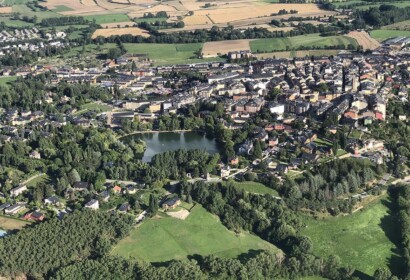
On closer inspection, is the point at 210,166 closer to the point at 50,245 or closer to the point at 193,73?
the point at 50,245

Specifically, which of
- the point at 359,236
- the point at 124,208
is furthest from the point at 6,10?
the point at 359,236

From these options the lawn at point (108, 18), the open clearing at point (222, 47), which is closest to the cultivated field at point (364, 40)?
the open clearing at point (222, 47)

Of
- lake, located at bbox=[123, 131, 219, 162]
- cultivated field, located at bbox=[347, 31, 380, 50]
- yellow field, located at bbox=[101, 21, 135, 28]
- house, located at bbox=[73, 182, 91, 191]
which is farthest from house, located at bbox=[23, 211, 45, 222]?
yellow field, located at bbox=[101, 21, 135, 28]

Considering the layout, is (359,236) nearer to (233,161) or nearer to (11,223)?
(233,161)

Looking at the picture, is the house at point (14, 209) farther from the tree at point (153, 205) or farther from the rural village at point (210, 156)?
the tree at point (153, 205)

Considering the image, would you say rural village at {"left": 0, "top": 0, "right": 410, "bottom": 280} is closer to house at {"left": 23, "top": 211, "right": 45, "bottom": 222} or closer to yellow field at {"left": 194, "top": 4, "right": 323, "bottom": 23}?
house at {"left": 23, "top": 211, "right": 45, "bottom": 222}
